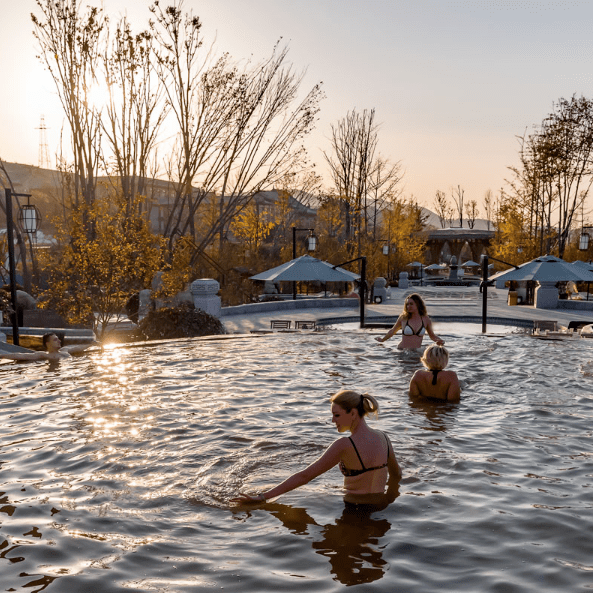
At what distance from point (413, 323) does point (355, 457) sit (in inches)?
321

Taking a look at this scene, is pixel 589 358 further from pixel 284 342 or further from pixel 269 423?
pixel 269 423

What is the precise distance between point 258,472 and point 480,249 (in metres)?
79.4

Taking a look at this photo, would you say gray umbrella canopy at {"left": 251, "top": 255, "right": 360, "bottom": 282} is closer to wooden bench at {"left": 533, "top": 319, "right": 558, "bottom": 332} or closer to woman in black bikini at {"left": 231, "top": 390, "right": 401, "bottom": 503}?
wooden bench at {"left": 533, "top": 319, "right": 558, "bottom": 332}

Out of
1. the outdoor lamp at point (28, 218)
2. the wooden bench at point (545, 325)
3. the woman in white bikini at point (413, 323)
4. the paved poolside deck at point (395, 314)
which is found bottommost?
the paved poolside deck at point (395, 314)

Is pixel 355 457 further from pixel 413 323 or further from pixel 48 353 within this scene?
pixel 48 353

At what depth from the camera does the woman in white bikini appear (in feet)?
42.4

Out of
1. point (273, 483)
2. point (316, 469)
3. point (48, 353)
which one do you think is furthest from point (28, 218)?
point (316, 469)

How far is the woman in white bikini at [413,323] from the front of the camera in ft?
42.4

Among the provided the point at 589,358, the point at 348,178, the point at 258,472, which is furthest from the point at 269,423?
the point at 348,178

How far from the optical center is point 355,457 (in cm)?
585

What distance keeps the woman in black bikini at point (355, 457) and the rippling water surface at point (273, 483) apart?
0.28 m

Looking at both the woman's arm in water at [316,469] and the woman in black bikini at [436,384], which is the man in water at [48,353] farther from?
the woman's arm in water at [316,469]

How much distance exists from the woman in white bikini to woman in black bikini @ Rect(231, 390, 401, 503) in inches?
273

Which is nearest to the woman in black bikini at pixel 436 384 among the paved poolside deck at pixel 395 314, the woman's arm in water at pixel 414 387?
the woman's arm in water at pixel 414 387
